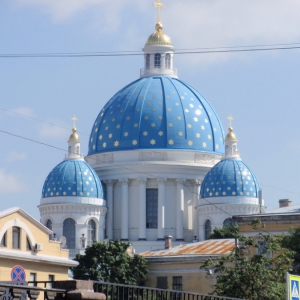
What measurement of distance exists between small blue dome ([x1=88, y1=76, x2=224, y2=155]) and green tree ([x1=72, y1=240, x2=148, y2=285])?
22.7 meters

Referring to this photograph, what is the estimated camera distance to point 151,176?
8488cm

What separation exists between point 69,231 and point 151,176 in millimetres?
7327

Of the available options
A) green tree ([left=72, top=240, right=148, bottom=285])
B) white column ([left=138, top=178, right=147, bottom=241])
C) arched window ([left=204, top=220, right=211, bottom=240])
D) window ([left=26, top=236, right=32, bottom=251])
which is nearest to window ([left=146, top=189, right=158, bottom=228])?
white column ([left=138, top=178, right=147, bottom=241])

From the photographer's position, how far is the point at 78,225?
A: 272ft

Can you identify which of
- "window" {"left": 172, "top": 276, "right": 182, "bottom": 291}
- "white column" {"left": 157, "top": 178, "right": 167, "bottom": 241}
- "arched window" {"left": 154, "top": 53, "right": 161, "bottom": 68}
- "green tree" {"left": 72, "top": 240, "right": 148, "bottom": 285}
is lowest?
"window" {"left": 172, "top": 276, "right": 182, "bottom": 291}

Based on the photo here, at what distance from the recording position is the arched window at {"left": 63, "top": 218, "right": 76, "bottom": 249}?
82500 mm

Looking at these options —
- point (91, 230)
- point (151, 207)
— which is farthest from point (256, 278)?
point (151, 207)

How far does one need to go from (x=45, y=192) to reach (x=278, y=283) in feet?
174

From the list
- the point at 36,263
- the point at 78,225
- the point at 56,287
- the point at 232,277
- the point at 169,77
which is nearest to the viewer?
the point at 56,287

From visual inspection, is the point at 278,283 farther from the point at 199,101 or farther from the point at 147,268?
the point at 199,101

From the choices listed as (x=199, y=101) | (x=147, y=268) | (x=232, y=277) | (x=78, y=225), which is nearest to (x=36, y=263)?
(x=232, y=277)

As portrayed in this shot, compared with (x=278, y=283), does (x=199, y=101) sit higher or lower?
higher

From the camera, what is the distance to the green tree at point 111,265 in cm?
5831

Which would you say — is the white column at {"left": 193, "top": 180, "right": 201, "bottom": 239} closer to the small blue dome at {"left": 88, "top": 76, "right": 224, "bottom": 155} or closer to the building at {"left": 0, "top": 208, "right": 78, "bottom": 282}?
the small blue dome at {"left": 88, "top": 76, "right": 224, "bottom": 155}
